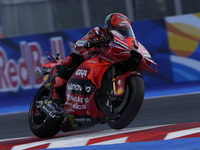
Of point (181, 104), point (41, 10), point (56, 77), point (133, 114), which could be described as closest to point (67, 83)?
point (56, 77)

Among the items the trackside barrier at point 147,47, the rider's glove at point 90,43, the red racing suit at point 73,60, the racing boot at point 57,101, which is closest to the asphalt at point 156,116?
the racing boot at point 57,101

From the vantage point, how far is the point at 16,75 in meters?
10.8

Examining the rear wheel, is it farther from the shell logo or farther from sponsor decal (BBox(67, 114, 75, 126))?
the shell logo

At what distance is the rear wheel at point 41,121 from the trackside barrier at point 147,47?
4453 millimetres

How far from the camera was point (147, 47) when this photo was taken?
1076cm

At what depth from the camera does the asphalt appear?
20.8 ft

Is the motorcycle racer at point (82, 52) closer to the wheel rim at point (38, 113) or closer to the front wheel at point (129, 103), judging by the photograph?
the wheel rim at point (38, 113)

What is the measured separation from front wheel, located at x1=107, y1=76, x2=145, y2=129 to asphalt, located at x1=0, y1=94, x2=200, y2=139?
119 centimetres

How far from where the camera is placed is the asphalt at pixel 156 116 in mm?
6346

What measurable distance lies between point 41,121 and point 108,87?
4.47 feet

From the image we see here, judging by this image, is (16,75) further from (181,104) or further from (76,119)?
(76,119)

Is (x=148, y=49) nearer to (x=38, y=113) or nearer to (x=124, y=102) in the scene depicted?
(x=38, y=113)

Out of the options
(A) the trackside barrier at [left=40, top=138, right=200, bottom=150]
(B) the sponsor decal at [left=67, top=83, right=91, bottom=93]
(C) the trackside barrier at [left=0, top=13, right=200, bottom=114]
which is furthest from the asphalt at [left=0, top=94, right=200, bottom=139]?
(C) the trackside barrier at [left=0, top=13, right=200, bottom=114]

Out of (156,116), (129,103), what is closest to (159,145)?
(129,103)
